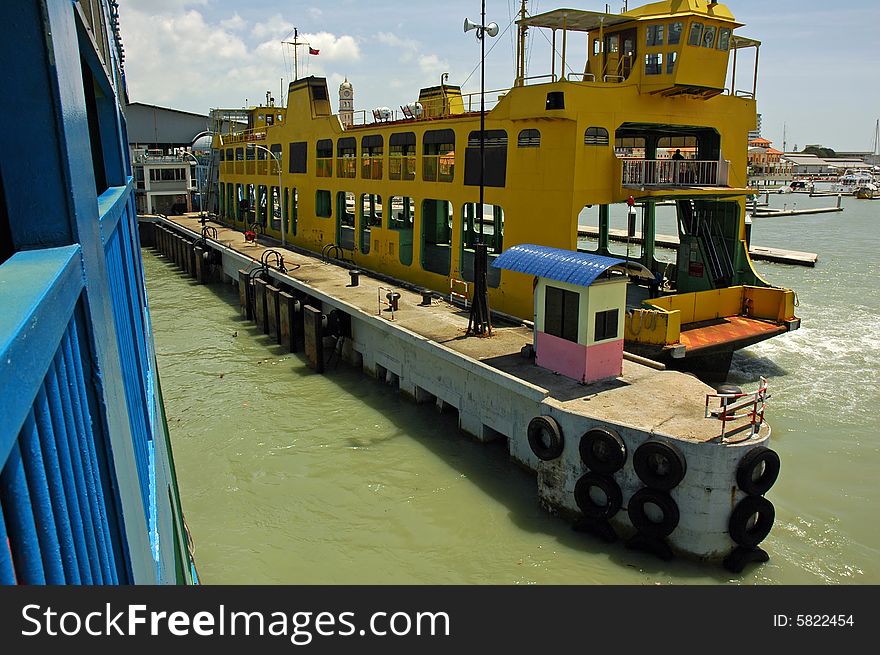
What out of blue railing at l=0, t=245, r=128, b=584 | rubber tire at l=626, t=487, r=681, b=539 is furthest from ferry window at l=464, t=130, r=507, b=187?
blue railing at l=0, t=245, r=128, b=584

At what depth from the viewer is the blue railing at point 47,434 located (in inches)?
55.6

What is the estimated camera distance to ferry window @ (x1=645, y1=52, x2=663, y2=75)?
1575 centimetres

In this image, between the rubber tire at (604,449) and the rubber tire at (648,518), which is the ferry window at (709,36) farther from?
the rubber tire at (648,518)

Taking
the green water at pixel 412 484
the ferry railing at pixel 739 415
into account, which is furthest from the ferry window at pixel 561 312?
the ferry railing at pixel 739 415

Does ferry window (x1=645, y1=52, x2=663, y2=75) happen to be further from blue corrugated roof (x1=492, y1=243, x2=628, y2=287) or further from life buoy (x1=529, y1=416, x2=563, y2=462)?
life buoy (x1=529, y1=416, x2=563, y2=462)

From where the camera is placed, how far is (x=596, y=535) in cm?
1028

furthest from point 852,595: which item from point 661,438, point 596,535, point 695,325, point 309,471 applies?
point 695,325

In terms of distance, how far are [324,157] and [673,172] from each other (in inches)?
639

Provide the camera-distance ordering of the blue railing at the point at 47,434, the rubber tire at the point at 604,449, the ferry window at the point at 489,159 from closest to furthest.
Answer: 1. the blue railing at the point at 47,434
2. the rubber tire at the point at 604,449
3. the ferry window at the point at 489,159

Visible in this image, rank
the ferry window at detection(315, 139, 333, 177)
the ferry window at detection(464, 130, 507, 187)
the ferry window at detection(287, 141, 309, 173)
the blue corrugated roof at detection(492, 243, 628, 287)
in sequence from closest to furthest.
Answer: the blue corrugated roof at detection(492, 243, 628, 287) → the ferry window at detection(464, 130, 507, 187) → the ferry window at detection(315, 139, 333, 177) → the ferry window at detection(287, 141, 309, 173)

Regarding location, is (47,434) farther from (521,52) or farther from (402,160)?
(402,160)

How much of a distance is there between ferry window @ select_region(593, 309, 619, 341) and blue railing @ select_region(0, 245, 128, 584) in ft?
33.1

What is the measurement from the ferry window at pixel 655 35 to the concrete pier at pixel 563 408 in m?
7.35

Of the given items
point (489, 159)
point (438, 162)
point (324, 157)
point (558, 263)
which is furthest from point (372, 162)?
point (558, 263)
